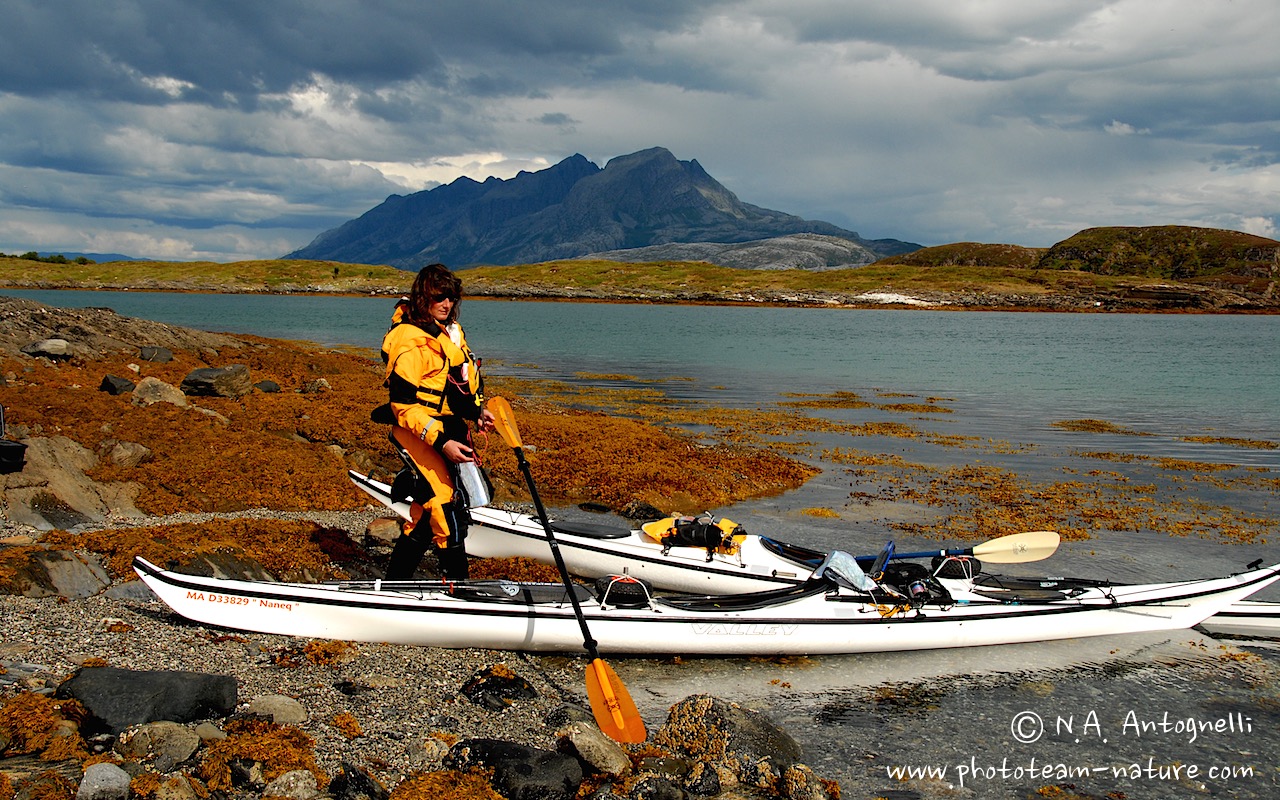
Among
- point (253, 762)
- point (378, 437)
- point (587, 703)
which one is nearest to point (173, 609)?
point (253, 762)

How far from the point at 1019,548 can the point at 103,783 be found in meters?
9.53

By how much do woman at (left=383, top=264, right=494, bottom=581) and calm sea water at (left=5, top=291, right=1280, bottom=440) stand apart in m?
22.5

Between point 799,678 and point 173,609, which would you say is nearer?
point 173,609

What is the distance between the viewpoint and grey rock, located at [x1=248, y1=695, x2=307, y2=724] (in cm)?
561

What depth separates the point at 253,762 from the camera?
4.94m

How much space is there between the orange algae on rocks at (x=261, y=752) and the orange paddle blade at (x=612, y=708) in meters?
2.16

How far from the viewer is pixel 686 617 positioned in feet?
25.8

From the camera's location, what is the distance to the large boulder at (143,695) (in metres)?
5.07

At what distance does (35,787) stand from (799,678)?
20.5 feet

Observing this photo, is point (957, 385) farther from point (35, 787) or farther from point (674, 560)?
point (35, 787)

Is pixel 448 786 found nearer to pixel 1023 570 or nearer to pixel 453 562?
pixel 453 562

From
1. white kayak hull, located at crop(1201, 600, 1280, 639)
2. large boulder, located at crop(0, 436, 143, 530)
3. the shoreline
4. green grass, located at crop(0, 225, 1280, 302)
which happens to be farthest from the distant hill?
large boulder, located at crop(0, 436, 143, 530)

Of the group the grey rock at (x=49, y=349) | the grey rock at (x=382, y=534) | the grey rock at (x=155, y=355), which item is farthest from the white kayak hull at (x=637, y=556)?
the grey rock at (x=155, y=355)

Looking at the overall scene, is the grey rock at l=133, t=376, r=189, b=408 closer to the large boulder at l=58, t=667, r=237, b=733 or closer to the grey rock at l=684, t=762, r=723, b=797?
the large boulder at l=58, t=667, r=237, b=733
